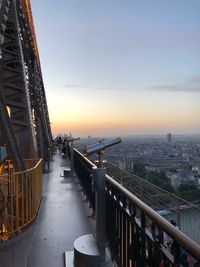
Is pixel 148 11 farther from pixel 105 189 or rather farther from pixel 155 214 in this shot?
pixel 155 214

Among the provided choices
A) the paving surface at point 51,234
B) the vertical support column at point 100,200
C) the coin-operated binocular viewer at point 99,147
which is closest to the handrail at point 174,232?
the vertical support column at point 100,200

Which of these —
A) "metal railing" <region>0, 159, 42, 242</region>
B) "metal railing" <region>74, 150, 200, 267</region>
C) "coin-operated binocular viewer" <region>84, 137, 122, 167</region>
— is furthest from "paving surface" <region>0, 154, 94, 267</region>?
"coin-operated binocular viewer" <region>84, 137, 122, 167</region>

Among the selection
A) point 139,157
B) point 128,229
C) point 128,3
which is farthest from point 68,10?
point 128,229

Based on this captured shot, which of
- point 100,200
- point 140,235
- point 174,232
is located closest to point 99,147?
point 100,200

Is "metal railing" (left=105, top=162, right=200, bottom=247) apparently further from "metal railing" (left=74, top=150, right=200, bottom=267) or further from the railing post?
the railing post

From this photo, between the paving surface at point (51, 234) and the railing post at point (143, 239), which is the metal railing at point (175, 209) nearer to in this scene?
the paving surface at point (51, 234)

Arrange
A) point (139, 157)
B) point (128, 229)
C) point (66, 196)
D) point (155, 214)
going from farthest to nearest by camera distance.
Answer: point (139, 157)
point (66, 196)
point (128, 229)
point (155, 214)
